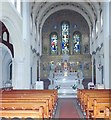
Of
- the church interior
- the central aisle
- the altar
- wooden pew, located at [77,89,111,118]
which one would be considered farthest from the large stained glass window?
wooden pew, located at [77,89,111,118]

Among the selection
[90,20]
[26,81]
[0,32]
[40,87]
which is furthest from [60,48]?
[0,32]

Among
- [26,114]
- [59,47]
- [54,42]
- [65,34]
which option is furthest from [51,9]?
[26,114]

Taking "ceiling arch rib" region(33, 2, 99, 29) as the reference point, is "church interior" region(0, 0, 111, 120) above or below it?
below

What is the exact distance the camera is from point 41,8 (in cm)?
2667

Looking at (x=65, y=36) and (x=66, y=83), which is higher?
(x=65, y=36)

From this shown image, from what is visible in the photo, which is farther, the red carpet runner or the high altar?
the high altar

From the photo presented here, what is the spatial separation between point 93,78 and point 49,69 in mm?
4629

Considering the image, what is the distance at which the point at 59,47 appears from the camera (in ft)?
103

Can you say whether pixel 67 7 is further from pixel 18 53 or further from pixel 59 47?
pixel 18 53

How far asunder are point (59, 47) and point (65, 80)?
6.39m

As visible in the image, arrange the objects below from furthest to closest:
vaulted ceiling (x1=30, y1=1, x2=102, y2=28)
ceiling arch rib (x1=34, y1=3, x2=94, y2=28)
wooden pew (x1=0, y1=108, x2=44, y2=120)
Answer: ceiling arch rib (x1=34, y1=3, x2=94, y2=28)
vaulted ceiling (x1=30, y1=1, x2=102, y2=28)
wooden pew (x1=0, y1=108, x2=44, y2=120)

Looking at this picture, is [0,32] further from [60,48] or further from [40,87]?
[60,48]

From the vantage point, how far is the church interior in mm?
18875

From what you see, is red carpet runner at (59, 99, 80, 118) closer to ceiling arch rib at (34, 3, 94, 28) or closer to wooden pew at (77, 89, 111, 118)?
wooden pew at (77, 89, 111, 118)
